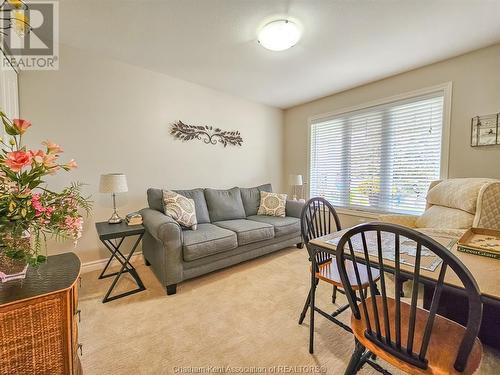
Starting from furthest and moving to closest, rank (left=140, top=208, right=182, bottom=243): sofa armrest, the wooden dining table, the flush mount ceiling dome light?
(left=140, top=208, right=182, bottom=243): sofa armrest, the flush mount ceiling dome light, the wooden dining table

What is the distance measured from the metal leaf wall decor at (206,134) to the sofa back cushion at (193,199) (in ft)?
2.64

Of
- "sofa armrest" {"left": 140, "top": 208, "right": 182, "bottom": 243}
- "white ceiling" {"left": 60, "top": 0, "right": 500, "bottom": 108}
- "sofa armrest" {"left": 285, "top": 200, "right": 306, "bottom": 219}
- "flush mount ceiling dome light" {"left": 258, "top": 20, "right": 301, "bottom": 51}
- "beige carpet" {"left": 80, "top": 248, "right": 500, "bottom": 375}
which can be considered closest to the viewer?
"beige carpet" {"left": 80, "top": 248, "right": 500, "bottom": 375}

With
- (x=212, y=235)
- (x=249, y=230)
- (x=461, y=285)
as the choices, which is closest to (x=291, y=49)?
(x=249, y=230)

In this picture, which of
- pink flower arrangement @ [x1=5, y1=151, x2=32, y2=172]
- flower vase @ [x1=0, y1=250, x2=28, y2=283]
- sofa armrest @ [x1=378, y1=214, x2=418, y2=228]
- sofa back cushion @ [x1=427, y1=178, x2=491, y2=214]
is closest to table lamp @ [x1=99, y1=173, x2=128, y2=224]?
flower vase @ [x1=0, y1=250, x2=28, y2=283]

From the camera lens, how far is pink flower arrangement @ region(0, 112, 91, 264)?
0.90 m

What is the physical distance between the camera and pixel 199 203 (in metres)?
3.06

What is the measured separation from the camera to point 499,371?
4.23ft

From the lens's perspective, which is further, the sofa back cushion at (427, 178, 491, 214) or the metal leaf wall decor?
the metal leaf wall decor

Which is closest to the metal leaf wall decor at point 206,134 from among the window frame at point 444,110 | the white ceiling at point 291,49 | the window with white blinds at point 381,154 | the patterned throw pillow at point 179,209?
the white ceiling at point 291,49

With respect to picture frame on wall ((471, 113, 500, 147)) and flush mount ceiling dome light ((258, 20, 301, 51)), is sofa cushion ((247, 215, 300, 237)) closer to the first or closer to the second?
flush mount ceiling dome light ((258, 20, 301, 51))

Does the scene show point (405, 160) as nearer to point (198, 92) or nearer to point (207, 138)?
point (207, 138)

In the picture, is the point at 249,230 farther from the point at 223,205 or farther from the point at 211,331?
the point at 211,331

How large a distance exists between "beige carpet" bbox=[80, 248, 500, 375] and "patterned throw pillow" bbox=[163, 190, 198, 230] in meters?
0.66

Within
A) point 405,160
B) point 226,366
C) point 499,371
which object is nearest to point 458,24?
point 405,160
